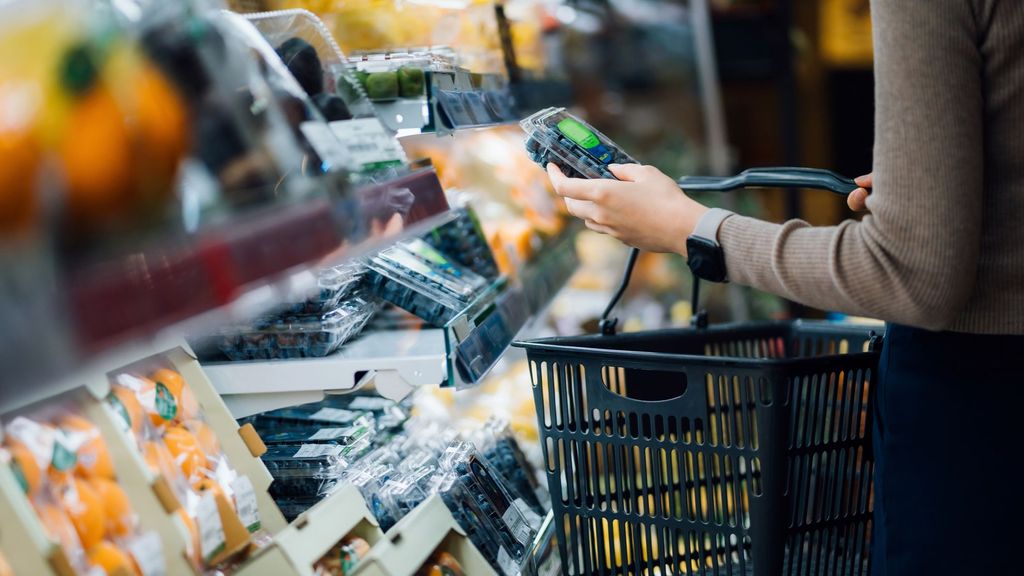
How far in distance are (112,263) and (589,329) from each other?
249cm

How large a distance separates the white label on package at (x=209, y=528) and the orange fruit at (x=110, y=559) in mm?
100

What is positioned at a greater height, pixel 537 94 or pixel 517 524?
pixel 537 94

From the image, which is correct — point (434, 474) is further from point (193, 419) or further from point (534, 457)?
point (534, 457)

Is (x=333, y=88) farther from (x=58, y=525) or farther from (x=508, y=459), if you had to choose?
(x=508, y=459)

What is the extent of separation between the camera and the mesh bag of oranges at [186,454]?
1.08 m

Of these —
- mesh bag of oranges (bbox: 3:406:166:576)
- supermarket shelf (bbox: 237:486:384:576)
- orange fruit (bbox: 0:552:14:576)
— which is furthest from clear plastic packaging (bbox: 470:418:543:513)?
orange fruit (bbox: 0:552:14:576)

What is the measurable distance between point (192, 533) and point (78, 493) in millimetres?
132

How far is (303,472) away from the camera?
4.83 feet

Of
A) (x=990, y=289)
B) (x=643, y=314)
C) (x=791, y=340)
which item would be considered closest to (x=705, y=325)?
(x=791, y=340)

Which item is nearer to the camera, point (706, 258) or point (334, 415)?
point (706, 258)

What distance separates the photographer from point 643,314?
3.61m

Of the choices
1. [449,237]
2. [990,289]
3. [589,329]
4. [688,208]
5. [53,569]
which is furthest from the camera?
[589,329]

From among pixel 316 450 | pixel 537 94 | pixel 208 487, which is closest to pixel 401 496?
pixel 316 450

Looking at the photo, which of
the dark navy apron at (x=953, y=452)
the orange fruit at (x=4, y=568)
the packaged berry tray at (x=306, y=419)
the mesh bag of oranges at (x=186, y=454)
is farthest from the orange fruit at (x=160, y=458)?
the dark navy apron at (x=953, y=452)
